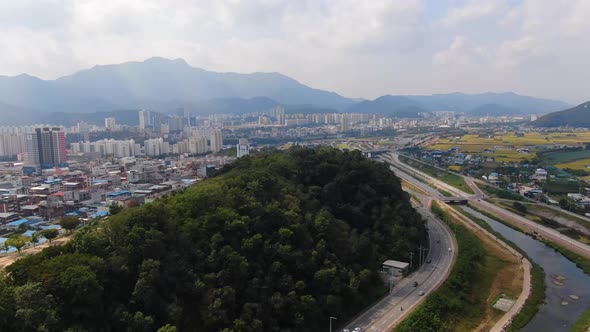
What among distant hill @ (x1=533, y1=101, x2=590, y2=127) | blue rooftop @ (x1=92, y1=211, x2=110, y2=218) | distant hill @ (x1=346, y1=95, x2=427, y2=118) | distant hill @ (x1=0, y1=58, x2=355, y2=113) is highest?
distant hill @ (x1=0, y1=58, x2=355, y2=113)

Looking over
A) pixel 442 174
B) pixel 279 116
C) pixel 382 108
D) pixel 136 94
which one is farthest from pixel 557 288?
pixel 382 108

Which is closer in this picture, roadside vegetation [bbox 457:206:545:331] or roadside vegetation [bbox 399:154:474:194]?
roadside vegetation [bbox 457:206:545:331]

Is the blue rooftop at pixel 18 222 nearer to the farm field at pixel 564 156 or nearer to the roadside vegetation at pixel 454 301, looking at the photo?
the roadside vegetation at pixel 454 301

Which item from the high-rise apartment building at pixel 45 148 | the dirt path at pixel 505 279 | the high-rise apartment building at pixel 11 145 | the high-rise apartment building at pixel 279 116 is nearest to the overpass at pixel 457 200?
the dirt path at pixel 505 279

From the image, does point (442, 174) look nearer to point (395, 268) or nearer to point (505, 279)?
point (505, 279)

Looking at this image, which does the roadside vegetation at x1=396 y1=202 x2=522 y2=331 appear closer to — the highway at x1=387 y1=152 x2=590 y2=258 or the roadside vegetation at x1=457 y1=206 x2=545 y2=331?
the roadside vegetation at x1=457 y1=206 x2=545 y2=331

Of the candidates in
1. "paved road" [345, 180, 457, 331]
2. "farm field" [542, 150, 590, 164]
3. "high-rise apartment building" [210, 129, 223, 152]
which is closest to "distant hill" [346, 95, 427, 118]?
"high-rise apartment building" [210, 129, 223, 152]
